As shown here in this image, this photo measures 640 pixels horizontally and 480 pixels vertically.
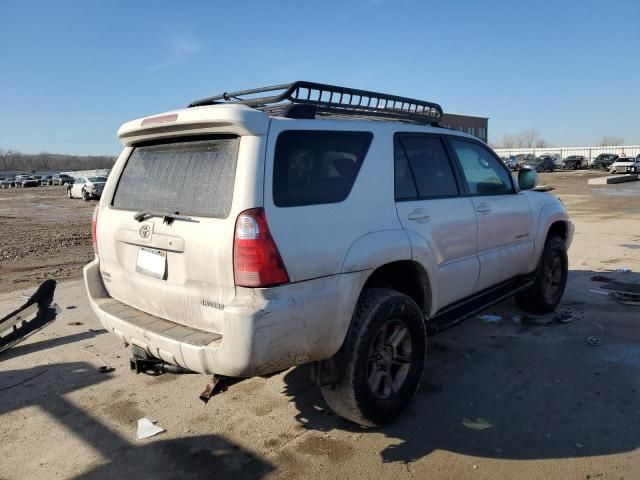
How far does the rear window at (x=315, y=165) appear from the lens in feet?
8.79

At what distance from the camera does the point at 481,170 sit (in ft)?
14.5

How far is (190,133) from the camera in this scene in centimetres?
288

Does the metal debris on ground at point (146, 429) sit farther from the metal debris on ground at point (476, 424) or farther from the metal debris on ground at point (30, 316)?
the metal debris on ground at point (30, 316)

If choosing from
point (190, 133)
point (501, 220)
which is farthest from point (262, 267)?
point (501, 220)

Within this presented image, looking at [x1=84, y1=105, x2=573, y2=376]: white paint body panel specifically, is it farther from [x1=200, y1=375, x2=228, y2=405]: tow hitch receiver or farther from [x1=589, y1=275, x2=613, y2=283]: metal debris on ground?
[x1=589, y1=275, x2=613, y2=283]: metal debris on ground

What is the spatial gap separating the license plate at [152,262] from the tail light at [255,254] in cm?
61

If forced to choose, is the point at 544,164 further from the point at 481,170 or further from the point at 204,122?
the point at 204,122

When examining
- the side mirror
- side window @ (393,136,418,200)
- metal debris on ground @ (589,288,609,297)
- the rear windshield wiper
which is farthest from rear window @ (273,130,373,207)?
metal debris on ground @ (589,288,609,297)

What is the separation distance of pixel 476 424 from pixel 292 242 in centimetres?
179

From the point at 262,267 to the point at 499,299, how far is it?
2693mm

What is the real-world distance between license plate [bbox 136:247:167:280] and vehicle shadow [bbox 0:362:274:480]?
1.09 m

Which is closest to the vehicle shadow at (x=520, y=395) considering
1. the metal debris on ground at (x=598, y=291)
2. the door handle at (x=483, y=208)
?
the metal debris on ground at (x=598, y=291)

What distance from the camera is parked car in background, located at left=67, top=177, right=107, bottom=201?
30031 millimetres

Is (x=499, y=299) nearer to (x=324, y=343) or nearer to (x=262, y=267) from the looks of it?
(x=324, y=343)
